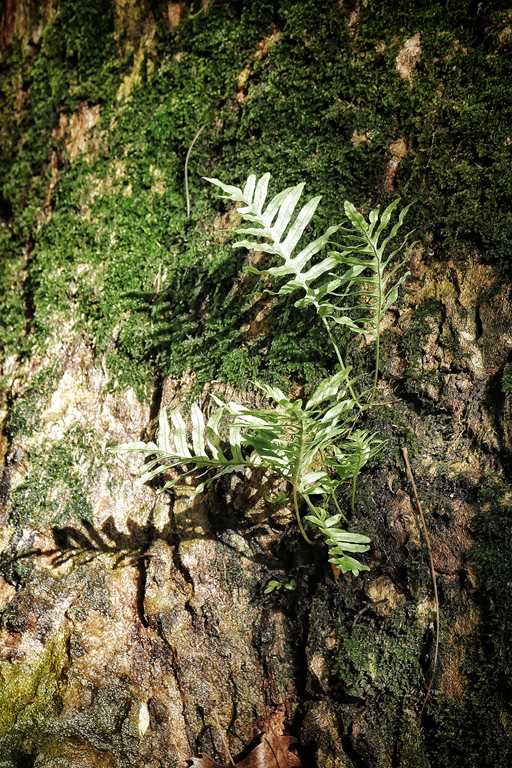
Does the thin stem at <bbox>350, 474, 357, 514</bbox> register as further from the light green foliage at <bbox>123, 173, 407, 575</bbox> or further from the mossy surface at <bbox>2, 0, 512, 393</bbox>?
the mossy surface at <bbox>2, 0, 512, 393</bbox>

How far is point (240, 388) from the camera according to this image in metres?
2.13

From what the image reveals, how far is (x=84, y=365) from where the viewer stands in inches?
92.7

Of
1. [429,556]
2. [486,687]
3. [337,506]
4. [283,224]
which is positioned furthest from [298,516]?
[283,224]

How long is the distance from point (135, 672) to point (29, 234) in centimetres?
177

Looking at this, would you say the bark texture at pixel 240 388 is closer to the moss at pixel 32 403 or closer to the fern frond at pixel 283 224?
the moss at pixel 32 403

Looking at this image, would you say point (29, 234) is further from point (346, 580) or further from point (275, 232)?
point (346, 580)

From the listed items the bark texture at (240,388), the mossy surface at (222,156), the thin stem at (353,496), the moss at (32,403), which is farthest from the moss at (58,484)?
the thin stem at (353,496)

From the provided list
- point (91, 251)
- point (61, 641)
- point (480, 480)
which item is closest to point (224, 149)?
point (91, 251)

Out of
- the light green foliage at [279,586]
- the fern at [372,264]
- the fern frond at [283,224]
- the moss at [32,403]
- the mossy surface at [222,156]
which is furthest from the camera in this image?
the moss at [32,403]

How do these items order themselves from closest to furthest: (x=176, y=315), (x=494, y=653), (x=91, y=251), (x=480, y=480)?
(x=494, y=653), (x=480, y=480), (x=176, y=315), (x=91, y=251)

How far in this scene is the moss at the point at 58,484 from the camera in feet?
7.07

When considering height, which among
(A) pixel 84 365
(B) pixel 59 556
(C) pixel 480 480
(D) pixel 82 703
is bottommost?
(D) pixel 82 703

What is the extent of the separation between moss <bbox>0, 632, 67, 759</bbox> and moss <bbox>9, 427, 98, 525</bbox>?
16.0 inches

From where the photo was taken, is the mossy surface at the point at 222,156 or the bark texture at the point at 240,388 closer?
the bark texture at the point at 240,388
